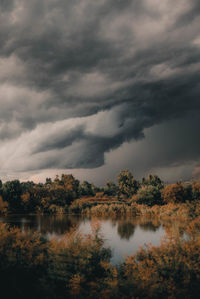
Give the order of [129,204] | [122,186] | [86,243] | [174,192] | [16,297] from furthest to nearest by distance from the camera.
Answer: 1. [122,186]
2. [129,204]
3. [174,192]
4. [86,243]
5. [16,297]

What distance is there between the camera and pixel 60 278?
56.5 ft

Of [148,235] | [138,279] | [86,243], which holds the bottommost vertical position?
[148,235]

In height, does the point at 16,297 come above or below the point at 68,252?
below

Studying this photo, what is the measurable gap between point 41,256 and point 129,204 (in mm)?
74785

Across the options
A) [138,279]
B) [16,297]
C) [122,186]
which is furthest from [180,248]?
[122,186]

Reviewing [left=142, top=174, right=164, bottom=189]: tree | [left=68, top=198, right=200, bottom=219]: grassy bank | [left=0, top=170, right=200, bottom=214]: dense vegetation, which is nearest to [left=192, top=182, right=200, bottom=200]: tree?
[left=0, top=170, right=200, bottom=214]: dense vegetation

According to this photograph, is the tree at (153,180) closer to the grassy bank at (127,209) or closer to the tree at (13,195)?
the grassy bank at (127,209)

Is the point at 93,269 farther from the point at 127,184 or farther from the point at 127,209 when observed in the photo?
the point at 127,184

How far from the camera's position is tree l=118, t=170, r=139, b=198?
410 feet

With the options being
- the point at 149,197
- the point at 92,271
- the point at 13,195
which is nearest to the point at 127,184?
the point at 149,197

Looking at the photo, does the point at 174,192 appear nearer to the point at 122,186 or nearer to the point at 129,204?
the point at 129,204

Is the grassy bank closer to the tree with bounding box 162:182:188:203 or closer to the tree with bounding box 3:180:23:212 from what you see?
the tree with bounding box 162:182:188:203

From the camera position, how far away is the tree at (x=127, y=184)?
410 ft

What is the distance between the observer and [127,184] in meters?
126
